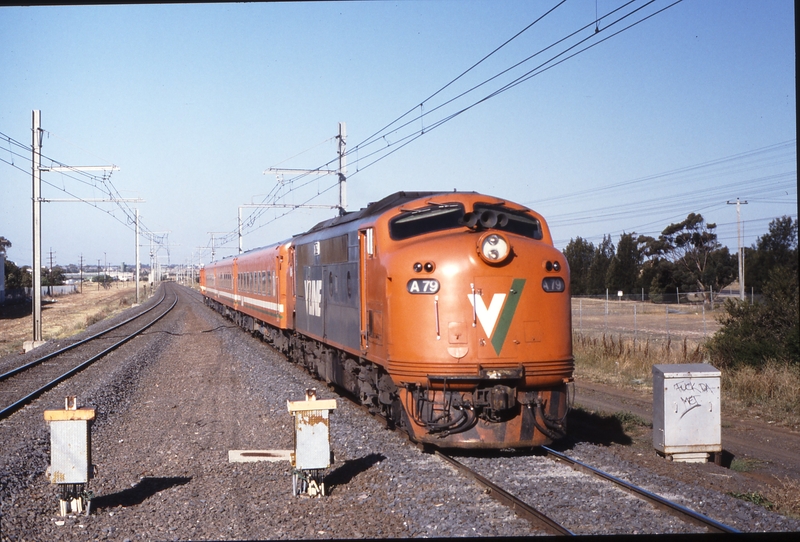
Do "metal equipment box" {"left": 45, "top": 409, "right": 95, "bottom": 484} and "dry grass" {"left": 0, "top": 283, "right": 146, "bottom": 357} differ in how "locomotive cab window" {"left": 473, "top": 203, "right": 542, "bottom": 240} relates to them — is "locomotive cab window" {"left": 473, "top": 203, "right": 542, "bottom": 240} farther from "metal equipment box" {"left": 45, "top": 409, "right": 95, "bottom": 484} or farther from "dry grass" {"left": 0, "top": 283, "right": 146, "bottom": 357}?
"dry grass" {"left": 0, "top": 283, "right": 146, "bottom": 357}

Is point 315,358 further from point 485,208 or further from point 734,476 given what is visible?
point 734,476

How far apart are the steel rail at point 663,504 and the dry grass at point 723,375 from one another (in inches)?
229

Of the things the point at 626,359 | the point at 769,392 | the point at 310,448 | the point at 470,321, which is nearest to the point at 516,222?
the point at 470,321

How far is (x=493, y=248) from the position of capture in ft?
31.0

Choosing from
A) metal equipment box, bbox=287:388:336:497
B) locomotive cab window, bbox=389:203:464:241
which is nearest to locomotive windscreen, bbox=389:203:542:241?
locomotive cab window, bbox=389:203:464:241

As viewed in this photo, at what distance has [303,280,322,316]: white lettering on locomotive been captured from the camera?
15.2 m

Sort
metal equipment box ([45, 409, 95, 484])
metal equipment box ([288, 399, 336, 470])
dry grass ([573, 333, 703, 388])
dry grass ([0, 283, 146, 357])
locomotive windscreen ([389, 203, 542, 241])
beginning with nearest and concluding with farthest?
metal equipment box ([45, 409, 95, 484]), metal equipment box ([288, 399, 336, 470]), locomotive windscreen ([389, 203, 542, 241]), dry grass ([573, 333, 703, 388]), dry grass ([0, 283, 146, 357])

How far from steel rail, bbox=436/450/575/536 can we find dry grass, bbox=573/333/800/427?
708cm

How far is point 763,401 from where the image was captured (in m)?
14.6

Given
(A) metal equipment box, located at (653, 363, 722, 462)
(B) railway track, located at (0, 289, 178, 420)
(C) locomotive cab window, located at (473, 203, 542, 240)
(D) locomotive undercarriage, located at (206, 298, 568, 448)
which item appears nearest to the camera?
(D) locomotive undercarriage, located at (206, 298, 568, 448)

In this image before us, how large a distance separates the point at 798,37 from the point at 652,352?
14.7 meters

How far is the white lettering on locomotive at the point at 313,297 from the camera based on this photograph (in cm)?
1524

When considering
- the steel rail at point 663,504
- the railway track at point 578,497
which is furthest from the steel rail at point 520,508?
the steel rail at point 663,504

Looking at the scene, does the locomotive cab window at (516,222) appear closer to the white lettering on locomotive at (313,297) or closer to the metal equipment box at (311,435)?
the metal equipment box at (311,435)
